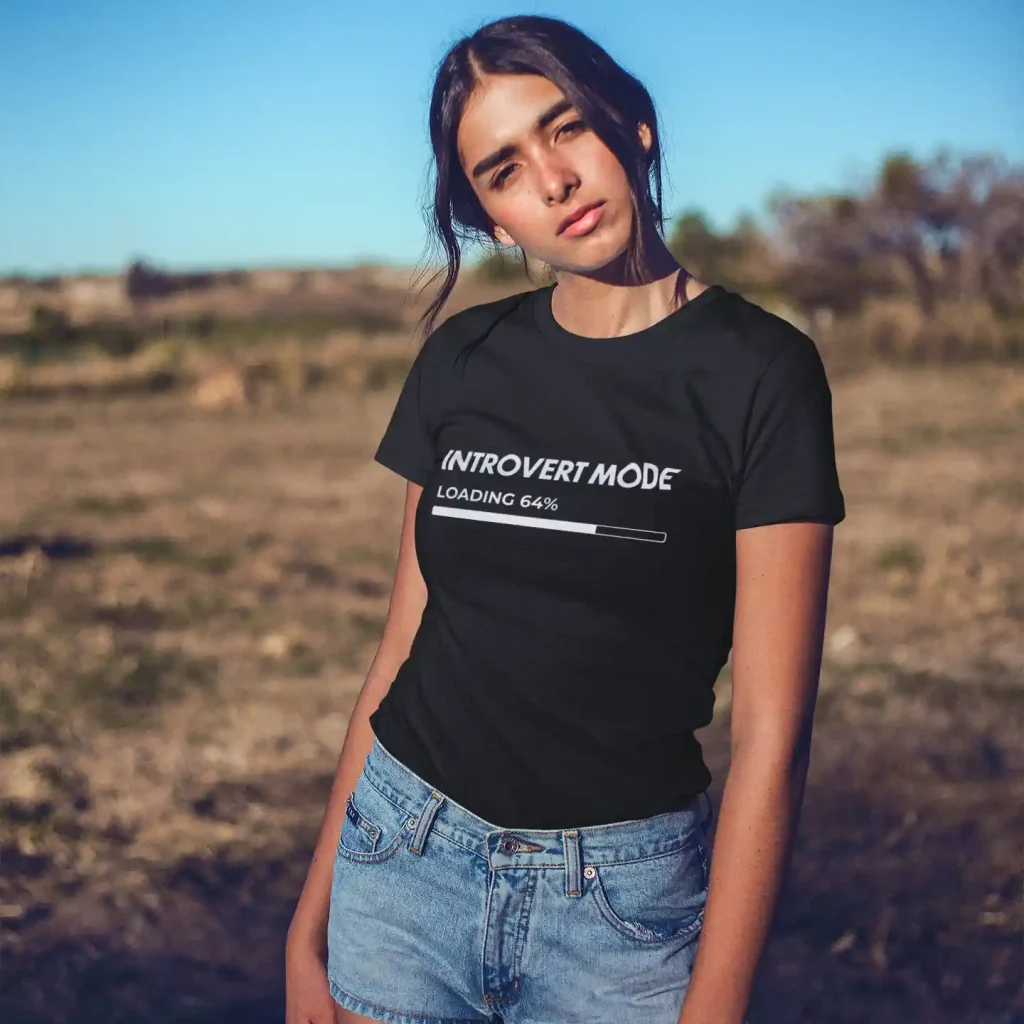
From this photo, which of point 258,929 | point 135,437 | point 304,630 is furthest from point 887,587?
point 135,437

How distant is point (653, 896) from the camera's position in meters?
1.34

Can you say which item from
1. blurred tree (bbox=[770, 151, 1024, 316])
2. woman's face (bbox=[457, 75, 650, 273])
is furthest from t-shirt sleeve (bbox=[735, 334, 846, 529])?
blurred tree (bbox=[770, 151, 1024, 316])

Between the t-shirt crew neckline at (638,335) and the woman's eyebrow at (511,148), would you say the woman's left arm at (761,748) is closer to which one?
the t-shirt crew neckline at (638,335)

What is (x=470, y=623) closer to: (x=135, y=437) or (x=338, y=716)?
(x=338, y=716)

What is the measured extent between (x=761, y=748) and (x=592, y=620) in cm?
22

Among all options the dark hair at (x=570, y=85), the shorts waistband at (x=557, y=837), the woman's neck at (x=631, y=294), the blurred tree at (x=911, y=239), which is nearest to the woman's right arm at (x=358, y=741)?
the shorts waistband at (x=557, y=837)

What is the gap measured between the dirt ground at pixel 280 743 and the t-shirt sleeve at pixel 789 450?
2.09 meters

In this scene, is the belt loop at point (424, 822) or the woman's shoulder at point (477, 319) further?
the woman's shoulder at point (477, 319)

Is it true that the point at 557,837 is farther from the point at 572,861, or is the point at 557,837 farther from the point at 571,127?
the point at 571,127

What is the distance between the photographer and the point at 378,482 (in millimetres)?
10164

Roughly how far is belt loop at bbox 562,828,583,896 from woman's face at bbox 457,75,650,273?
62cm

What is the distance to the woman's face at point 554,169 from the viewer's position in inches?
55.2

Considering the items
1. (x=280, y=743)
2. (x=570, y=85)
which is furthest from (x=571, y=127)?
(x=280, y=743)

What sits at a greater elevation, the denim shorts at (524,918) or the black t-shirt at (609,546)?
the black t-shirt at (609,546)
